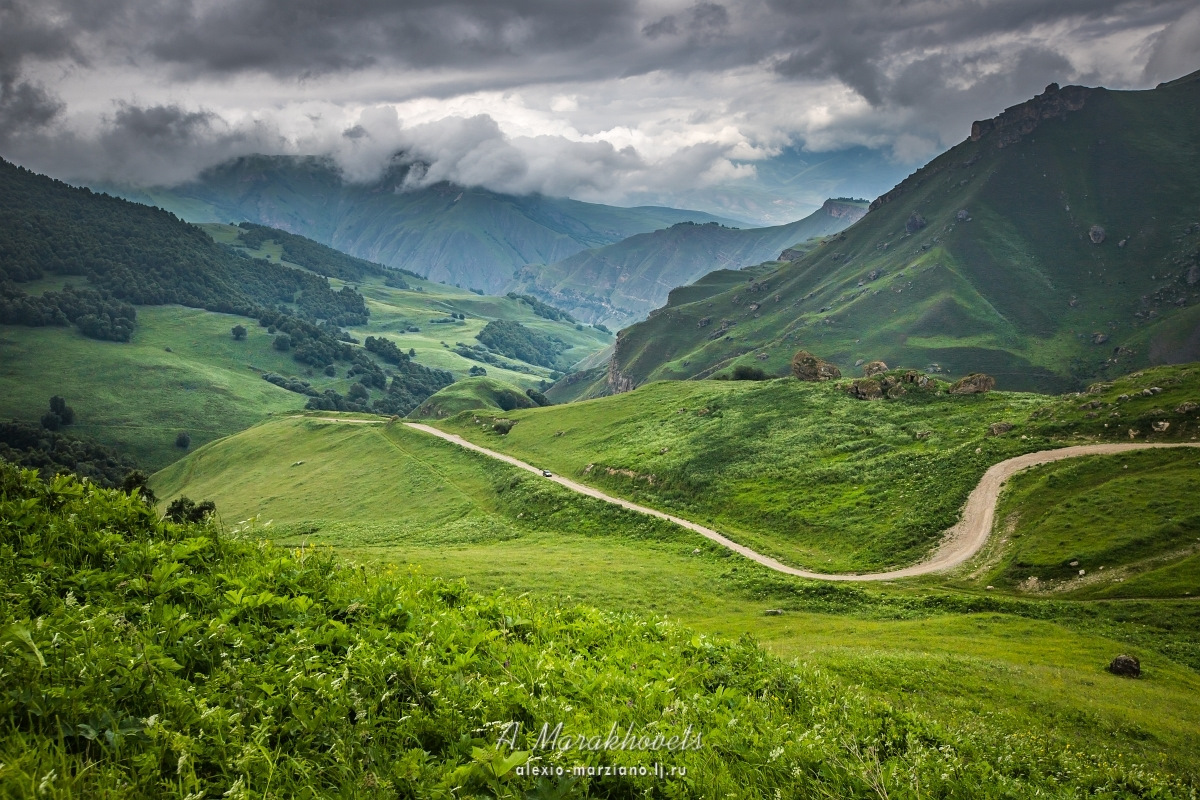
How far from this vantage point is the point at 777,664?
1085 cm

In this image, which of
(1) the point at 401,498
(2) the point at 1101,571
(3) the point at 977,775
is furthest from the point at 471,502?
(3) the point at 977,775

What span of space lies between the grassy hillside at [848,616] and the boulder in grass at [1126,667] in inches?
24.8

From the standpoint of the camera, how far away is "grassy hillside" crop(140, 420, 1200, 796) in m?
17.3

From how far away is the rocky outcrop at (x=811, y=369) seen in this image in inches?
3647

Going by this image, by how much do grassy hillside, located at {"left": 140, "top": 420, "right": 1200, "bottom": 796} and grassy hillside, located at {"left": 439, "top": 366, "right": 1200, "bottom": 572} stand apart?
7.54 meters

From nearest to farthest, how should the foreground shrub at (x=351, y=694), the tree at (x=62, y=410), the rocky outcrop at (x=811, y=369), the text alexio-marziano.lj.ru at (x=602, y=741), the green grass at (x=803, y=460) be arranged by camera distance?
the foreground shrub at (x=351, y=694)
the text alexio-marziano.lj.ru at (x=602, y=741)
the green grass at (x=803, y=460)
the rocky outcrop at (x=811, y=369)
the tree at (x=62, y=410)

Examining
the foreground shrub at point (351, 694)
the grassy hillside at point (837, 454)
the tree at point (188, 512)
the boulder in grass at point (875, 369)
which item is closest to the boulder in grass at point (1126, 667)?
the grassy hillside at point (837, 454)

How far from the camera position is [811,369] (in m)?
93.1

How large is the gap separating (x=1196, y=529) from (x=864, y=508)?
2137 centimetres

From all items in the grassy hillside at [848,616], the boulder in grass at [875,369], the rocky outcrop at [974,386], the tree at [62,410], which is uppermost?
the boulder in grass at [875,369]

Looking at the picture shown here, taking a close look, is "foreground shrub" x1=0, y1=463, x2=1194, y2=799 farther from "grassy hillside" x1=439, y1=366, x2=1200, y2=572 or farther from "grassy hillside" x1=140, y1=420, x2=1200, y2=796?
"grassy hillside" x1=439, y1=366, x2=1200, y2=572

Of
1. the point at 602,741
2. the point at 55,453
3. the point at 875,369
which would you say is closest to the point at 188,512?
the point at 602,741

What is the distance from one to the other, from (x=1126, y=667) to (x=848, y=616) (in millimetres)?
13310

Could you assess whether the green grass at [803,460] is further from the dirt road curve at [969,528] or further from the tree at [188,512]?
A: the tree at [188,512]
